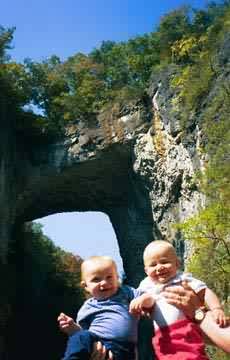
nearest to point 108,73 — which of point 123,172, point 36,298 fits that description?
point 123,172

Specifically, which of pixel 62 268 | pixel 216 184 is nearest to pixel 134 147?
pixel 216 184

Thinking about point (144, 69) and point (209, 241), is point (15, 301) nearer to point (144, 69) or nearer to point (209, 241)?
point (144, 69)

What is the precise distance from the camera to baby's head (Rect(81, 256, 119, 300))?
7.47ft

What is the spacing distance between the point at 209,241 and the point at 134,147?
18.7ft

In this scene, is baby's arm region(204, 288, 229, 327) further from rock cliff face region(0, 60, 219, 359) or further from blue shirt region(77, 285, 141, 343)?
rock cliff face region(0, 60, 219, 359)

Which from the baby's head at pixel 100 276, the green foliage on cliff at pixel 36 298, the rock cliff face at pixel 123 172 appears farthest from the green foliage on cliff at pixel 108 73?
the baby's head at pixel 100 276

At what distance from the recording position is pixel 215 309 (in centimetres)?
198

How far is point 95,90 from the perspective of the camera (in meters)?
16.7

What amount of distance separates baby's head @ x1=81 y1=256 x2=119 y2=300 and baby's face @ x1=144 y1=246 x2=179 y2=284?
17 centimetres

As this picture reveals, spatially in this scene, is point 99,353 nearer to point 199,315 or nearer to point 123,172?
point 199,315

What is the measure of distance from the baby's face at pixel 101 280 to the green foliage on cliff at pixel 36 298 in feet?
53.6

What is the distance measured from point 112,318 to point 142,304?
211mm

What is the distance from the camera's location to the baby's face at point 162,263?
220 cm

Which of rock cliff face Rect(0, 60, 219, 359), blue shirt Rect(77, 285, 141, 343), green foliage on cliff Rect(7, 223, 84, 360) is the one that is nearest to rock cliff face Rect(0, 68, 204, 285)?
rock cliff face Rect(0, 60, 219, 359)
